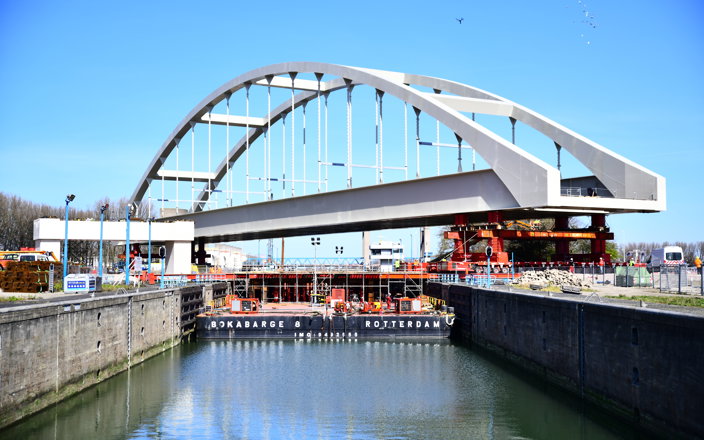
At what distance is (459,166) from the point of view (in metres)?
52.1

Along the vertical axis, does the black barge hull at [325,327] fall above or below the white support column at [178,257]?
below

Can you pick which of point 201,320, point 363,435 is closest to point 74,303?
point 363,435

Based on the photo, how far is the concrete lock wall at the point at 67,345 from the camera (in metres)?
22.1

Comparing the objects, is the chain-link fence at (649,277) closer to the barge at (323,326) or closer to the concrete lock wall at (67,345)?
the barge at (323,326)

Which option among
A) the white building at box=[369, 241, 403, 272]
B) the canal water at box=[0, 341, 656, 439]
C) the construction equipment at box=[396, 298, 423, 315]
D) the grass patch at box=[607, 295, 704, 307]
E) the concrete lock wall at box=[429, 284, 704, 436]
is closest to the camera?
the concrete lock wall at box=[429, 284, 704, 436]

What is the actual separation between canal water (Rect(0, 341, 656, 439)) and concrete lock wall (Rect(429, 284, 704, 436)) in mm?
872

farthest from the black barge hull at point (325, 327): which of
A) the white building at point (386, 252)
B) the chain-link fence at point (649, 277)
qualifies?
the white building at point (386, 252)

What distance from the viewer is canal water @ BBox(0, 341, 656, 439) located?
77.6 ft

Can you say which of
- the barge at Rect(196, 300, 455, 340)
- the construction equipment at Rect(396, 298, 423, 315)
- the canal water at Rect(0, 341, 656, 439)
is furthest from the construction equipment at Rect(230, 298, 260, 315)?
the canal water at Rect(0, 341, 656, 439)

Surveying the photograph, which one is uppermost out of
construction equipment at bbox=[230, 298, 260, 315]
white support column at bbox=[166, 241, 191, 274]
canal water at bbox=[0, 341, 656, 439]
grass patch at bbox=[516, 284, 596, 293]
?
white support column at bbox=[166, 241, 191, 274]

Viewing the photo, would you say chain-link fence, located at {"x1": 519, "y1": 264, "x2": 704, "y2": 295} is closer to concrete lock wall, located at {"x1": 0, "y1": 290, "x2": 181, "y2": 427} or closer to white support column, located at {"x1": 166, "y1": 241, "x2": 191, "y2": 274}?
concrete lock wall, located at {"x1": 0, "y1": 290, "x2": 181, "y2": 427}

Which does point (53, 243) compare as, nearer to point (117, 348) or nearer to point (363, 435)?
point (117, 348)

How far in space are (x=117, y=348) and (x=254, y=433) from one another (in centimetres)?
1237

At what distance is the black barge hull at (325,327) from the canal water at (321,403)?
668cm
